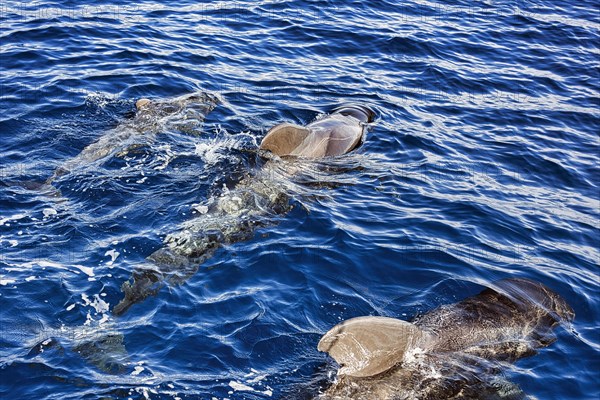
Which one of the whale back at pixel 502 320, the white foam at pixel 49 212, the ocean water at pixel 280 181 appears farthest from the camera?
the white foam at pixel 49 212

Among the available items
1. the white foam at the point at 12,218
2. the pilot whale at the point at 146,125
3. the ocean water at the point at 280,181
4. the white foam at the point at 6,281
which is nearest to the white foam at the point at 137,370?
the ocean water at the point at 280,181

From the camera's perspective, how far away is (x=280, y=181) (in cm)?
1153

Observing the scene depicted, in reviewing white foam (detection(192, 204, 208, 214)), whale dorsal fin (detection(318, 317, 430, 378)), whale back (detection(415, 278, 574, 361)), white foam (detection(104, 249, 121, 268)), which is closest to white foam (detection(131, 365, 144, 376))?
whale dorsal fin (detection(318, 317, 430, 378))

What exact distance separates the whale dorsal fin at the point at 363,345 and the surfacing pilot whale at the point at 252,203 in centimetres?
244

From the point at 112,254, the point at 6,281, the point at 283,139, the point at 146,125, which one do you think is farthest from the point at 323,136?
the point at 6,281

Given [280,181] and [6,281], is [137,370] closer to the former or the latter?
[6,281]

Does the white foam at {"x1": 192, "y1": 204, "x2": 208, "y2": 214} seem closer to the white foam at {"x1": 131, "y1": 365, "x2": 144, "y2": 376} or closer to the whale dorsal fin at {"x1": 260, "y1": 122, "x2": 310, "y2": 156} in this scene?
the whale dorsal fin at {"x1": 260, "y1": 122, "x2": 310, "y2": 156}

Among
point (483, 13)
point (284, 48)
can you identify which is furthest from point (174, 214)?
point (483, 13)

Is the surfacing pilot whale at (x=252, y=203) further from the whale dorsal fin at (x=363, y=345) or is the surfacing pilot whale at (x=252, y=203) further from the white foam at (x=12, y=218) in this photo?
the whale dorsal fin at (x=363, y=345)

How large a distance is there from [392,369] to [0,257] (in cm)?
483

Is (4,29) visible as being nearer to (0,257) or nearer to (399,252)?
(0,257)

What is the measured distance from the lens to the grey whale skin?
7418mm

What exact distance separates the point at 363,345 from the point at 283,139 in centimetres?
541

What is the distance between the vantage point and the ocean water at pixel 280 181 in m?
8.00
